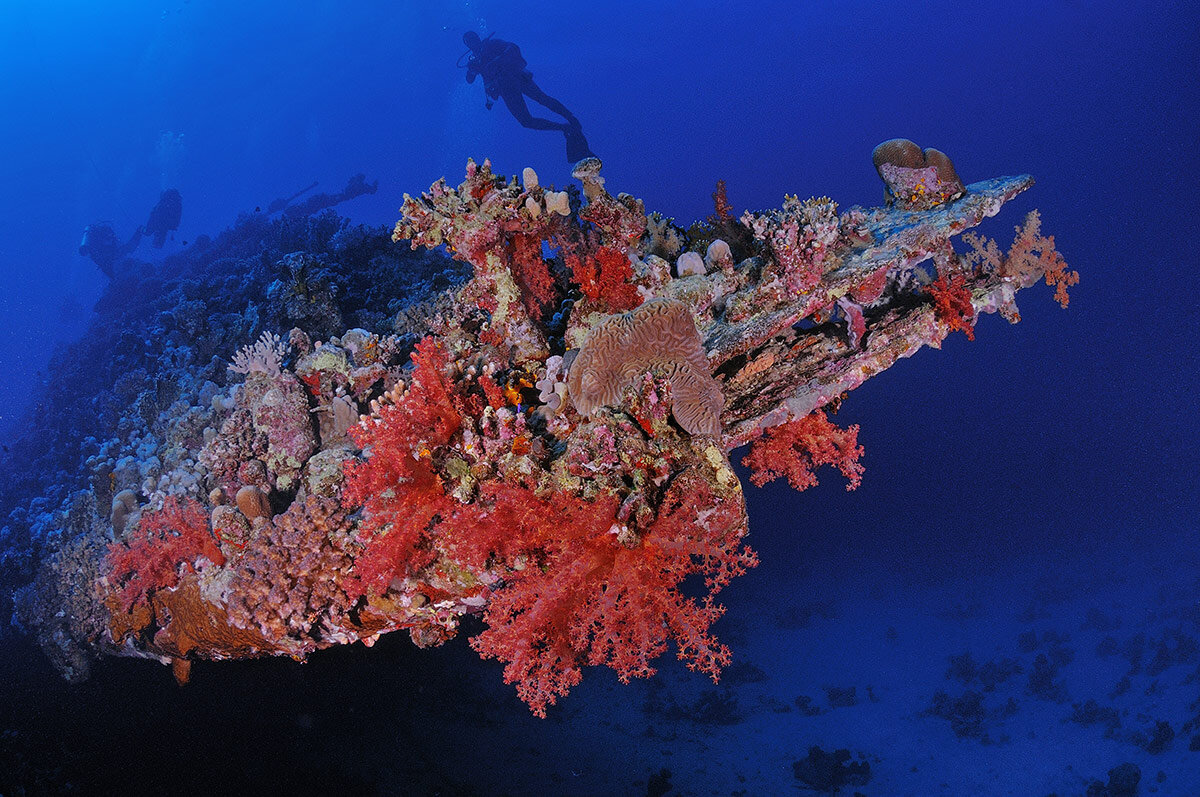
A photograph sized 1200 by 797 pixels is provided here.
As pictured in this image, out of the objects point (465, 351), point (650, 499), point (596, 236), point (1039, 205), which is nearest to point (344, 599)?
point (465, 351)

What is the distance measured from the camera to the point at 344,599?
15.6ft

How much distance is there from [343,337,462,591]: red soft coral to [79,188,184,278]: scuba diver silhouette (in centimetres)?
2934

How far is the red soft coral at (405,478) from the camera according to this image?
13.5 ft

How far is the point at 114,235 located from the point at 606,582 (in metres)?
34.5

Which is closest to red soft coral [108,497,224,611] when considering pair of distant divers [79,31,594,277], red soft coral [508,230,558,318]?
red soft coral [508,230,558,318]

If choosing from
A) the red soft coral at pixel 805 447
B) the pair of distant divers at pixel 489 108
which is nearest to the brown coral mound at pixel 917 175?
the red soft coral at pixel 805 447

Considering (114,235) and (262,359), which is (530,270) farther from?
(114,235)

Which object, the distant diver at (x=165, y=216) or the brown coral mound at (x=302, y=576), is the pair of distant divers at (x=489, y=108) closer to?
the distant diver at (x=165, y=216)

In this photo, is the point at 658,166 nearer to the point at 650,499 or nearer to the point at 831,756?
the point at 831,756

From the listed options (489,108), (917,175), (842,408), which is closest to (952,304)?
(917,175)

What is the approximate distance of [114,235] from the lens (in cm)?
2645

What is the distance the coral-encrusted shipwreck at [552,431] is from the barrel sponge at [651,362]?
18 mm

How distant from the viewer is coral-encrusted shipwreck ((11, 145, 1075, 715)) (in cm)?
373

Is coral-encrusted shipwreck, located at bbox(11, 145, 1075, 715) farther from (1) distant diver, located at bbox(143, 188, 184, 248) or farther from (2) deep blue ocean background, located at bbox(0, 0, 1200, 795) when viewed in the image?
(1) distant diver, located at bbox(143, 188, 184, 248)
